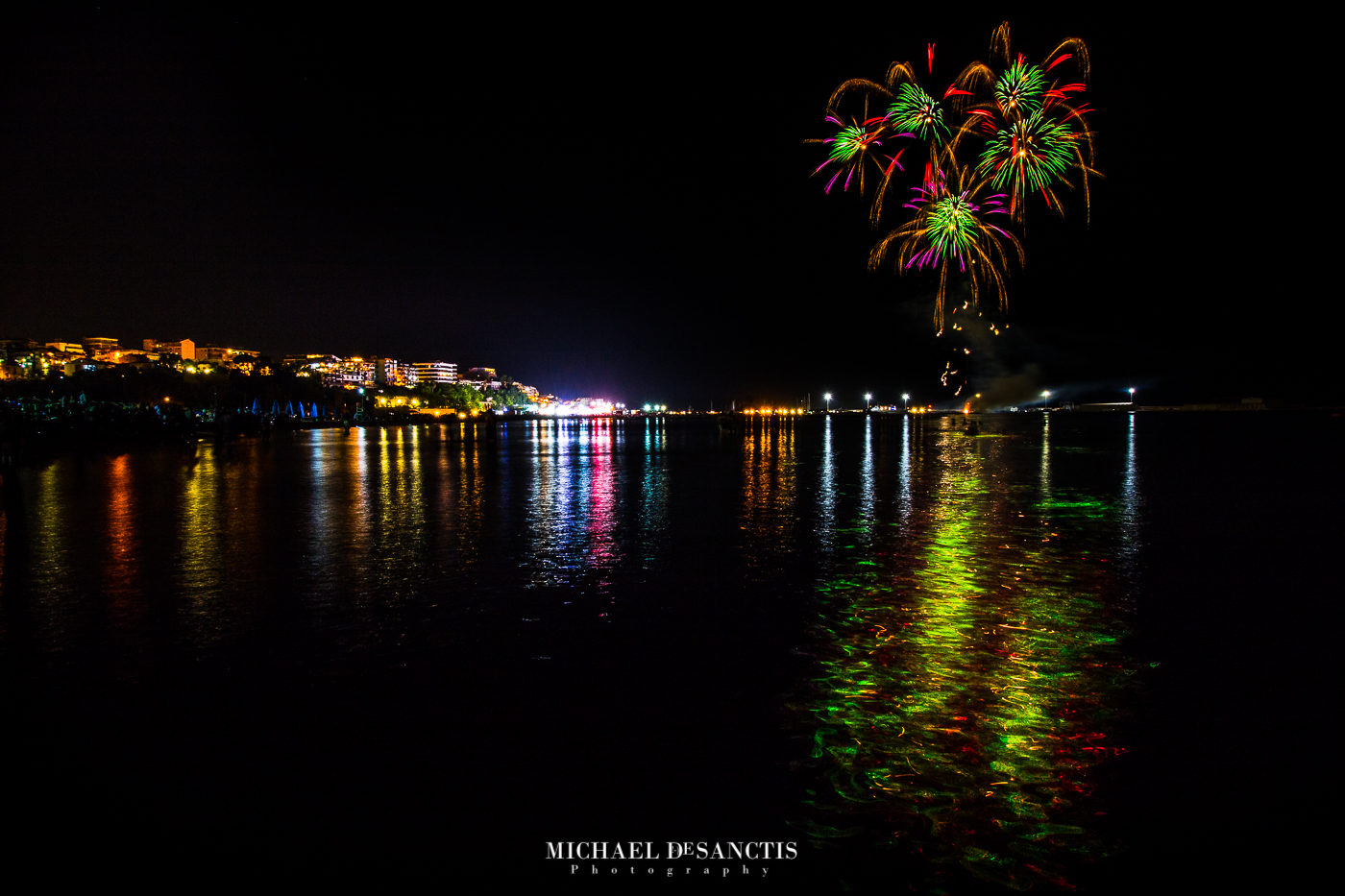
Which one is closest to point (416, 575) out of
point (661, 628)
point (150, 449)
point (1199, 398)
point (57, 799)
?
point (661, 628)

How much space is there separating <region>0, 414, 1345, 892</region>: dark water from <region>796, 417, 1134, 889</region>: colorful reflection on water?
0.07ft

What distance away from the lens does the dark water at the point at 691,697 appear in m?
3.11

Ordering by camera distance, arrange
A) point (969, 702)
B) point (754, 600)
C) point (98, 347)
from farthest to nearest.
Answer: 1. point (98, 347)
2. point (754, 600)
3. point (969, 702)

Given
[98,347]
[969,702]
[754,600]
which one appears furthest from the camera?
[98,347]

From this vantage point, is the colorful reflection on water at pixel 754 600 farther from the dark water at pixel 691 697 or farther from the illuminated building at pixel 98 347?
the illuminated building at pixel 98 347

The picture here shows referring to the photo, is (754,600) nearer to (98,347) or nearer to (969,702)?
(969,702)

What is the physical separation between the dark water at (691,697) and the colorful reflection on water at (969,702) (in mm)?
21

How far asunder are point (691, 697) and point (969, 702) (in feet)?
5.02

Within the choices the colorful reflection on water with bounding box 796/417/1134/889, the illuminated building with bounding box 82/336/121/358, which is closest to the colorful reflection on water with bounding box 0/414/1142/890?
the colorful reflection on water with bounding box 796/417/1134/889

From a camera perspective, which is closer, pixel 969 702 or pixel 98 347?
pixel 969 702

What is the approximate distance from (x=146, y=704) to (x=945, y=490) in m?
14.0

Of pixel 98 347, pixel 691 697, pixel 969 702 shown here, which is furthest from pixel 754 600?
pixel 98 347

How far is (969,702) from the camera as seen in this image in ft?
14.3

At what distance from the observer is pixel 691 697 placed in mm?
4445
